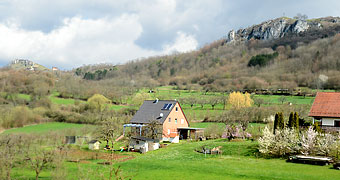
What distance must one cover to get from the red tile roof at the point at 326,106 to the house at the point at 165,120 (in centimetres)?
1727

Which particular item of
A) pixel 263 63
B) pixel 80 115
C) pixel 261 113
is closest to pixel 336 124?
pixel 261 113

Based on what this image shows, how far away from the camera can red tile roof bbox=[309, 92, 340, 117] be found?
32.1 metres

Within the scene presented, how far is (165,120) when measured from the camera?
46062mm

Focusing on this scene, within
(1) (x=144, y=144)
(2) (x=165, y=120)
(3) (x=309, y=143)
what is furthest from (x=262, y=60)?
(3) (x=309, y=143)

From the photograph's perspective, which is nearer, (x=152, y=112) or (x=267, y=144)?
(x=267, y=144)

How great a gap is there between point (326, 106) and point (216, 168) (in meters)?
17.6

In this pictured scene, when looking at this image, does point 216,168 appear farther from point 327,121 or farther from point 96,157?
point 327,121

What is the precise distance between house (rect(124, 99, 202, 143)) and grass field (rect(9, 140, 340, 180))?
1293cm

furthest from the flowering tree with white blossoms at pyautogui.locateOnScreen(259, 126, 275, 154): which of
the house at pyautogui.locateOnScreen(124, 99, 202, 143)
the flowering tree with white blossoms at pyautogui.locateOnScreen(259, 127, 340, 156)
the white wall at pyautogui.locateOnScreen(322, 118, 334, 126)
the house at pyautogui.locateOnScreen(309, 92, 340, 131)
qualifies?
the house at pyautogui.locateOnScreen(124, 99, 202, 143)

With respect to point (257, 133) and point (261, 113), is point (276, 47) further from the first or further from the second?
point (257, 133)

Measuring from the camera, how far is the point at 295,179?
1841 cm

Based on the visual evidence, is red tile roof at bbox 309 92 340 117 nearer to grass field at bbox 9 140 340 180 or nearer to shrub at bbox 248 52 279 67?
grass field at bbox 9 140 340 180

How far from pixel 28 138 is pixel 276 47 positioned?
5843 inches

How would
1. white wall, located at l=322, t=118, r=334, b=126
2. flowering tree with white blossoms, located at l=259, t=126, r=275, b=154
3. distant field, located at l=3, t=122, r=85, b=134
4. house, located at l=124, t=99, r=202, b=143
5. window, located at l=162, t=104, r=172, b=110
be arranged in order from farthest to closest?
distant field, located at l=3, t=122, r=85, b=134 → window, located at l=162, t=104, r=172, b=110 → house, located at l=124, t=99, r=202, b=143 → white wall, located at l=322, t=118, r=334, b=126 → flowering tree with white blossoms, located at l=259, t=126, r=275, b=154
